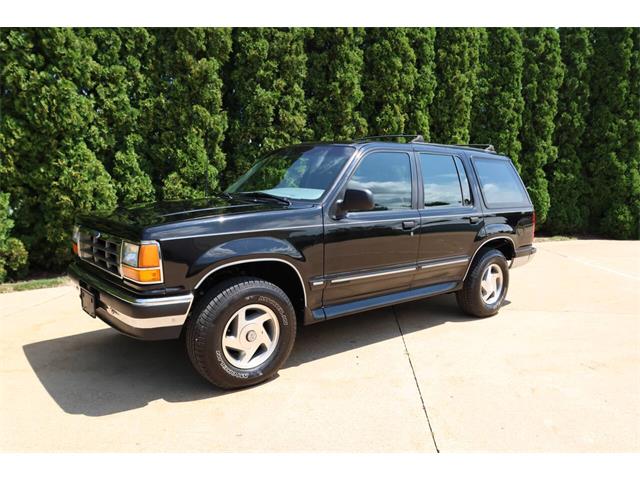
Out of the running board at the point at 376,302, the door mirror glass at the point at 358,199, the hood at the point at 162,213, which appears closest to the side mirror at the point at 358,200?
the door mirror glass at the point at 358,199

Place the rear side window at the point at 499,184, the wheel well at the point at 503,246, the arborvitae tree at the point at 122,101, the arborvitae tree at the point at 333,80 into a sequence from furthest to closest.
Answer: the arborvitae tree at the point at 333,80, the arborvitae tree at the point at 122,101, the wheel well at the point at 503,246, the rear side window at the point at 499,184

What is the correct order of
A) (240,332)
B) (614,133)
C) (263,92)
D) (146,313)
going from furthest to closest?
(614,133), (263,92), (240,332), (146,313)

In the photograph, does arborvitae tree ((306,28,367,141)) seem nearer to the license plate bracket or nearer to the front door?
the front door

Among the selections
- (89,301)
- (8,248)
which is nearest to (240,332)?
(89,301)

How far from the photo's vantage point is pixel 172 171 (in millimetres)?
7168

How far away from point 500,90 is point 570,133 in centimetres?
237

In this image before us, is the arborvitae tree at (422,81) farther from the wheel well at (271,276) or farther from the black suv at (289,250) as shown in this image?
the wheel well at (271,276)

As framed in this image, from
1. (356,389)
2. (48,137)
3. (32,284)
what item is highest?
(48,137)

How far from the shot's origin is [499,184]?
520cm

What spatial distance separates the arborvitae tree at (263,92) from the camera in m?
7.37

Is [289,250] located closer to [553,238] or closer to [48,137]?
[48,137]

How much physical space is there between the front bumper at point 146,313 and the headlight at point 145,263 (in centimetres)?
13
